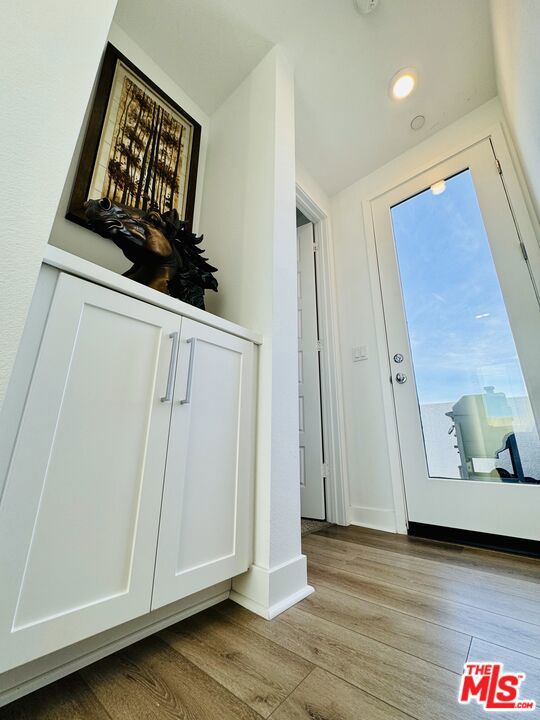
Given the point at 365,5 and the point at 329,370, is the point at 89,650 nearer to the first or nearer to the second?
the point at 329,370

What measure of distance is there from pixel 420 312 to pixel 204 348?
1.64 meters

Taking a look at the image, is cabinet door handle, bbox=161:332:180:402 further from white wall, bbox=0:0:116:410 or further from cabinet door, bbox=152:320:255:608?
white wall, bbox=0:0:116:410

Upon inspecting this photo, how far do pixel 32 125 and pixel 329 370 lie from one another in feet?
6.44

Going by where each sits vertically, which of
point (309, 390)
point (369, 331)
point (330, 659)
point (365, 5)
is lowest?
point (330, 659)

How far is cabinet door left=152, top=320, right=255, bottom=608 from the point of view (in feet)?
2.73

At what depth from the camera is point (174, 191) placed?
5.51 feet

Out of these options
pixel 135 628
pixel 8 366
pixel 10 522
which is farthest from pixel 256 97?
pixel 135 628

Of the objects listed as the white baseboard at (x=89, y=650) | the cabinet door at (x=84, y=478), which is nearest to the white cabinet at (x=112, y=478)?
the cabinet door at (x=84, y=478)

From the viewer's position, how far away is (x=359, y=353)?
2.21 m

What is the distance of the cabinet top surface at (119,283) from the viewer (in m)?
0.71

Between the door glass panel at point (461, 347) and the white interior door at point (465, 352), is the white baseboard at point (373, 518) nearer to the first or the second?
the white interior door at point (465, 352)

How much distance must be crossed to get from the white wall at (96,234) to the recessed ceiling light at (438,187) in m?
1.64

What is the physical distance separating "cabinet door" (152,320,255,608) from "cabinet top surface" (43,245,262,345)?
4 centimetres

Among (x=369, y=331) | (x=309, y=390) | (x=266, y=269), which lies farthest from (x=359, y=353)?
(x=266, y=269)
